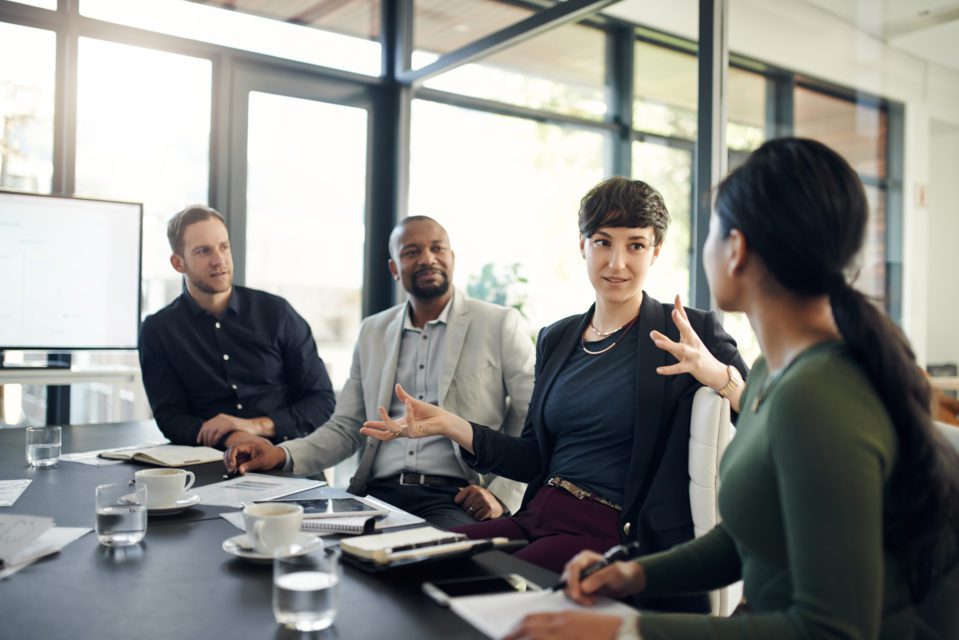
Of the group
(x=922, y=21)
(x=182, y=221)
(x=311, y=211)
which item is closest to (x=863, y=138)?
(x=922, y=21)

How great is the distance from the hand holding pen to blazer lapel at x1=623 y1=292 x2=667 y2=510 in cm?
72

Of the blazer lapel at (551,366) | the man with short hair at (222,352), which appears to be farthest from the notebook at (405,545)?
the man with short hair at (222,352)

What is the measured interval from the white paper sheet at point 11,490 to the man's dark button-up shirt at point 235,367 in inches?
34.8

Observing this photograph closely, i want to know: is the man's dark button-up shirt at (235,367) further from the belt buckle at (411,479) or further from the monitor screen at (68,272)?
the monitor screen at (68,272)

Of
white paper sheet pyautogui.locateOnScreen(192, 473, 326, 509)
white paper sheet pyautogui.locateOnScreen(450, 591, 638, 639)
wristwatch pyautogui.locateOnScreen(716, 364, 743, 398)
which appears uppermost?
wristwatch pyautogui.locateOnScreen(716, 364, 743, 398)

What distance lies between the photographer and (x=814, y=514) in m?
0.86

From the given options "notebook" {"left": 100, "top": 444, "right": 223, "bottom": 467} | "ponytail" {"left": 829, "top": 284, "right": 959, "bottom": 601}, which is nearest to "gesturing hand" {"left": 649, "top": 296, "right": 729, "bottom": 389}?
"ponytail" {"left": 829, "top": 284, "right": 959, "bottom": 601}

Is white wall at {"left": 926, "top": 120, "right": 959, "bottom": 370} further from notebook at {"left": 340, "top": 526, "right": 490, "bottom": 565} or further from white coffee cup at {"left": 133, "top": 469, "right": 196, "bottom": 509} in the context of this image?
white coffee cup at {"left": 133, "top": 469, "right": 196, "bottom": 509}

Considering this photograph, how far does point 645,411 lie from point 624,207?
52 centimetres

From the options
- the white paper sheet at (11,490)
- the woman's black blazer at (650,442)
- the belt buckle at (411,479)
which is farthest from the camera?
the belt buckle at (411,479)

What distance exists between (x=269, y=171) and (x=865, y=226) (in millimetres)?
3757

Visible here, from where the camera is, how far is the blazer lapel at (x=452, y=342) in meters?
2.57

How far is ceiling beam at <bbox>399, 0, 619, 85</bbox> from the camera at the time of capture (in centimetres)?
333

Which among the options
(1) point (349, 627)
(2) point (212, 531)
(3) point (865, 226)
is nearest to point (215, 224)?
(2) point (212, 531)
